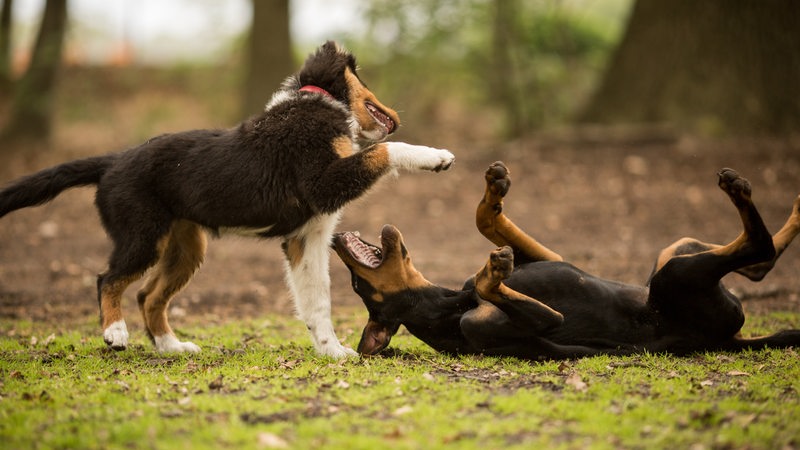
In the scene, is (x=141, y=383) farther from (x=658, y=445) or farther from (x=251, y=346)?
(x=658, y=445)

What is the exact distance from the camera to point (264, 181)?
598cm

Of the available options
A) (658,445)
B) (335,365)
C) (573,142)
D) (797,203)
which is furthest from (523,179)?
(658,445)

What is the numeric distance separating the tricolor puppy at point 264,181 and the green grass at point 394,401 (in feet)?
2.15

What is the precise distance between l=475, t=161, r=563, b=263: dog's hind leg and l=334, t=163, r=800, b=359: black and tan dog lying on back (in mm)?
10

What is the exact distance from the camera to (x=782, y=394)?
16.0 feet

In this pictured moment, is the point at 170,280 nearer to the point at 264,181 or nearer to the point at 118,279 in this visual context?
the point at 118,279

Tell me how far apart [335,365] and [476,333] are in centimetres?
104

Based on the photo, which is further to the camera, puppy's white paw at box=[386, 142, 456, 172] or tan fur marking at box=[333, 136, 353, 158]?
tan fur marking at box=[333, 136, 353, 158]

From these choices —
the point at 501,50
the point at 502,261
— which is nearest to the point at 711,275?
the point at 502,261

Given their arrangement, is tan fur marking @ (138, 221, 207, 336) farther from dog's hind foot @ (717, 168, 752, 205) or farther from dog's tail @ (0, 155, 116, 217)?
dog's hind foot @ (717, 168, 752, 205)

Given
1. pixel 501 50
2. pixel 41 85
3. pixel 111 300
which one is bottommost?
pixel 111 300

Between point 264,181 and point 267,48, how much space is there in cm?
1189

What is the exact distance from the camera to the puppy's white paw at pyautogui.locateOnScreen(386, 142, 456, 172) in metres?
5.61

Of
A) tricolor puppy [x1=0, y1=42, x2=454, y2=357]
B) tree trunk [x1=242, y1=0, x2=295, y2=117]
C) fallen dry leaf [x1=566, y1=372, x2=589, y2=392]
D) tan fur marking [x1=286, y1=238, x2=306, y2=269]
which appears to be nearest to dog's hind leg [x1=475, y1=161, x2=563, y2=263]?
tricolor puppy [x1=0, y1=42, x2=454, y2=357]
